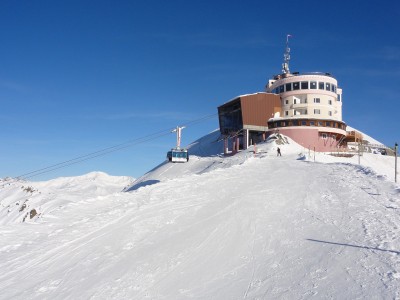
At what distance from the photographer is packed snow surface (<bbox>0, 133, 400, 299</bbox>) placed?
8.14 meters

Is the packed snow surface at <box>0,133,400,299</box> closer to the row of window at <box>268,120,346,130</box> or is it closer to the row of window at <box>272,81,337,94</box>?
the row of window at <box>268,120,346,130</box>

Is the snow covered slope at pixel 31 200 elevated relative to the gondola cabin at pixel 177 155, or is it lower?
lower

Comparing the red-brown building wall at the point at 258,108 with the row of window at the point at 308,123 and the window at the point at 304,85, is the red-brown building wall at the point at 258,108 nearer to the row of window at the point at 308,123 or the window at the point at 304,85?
the row of window at the point at 308,123

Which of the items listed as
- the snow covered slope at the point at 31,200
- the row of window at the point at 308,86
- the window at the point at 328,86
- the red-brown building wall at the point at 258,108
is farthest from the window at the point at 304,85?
the snow covered slope at the point at 31,200

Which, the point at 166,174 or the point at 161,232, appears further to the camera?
the point at 166,174

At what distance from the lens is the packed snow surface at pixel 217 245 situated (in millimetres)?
8141

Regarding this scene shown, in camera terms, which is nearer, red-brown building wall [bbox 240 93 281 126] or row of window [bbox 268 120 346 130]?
row of window [bbox 268 120 346 130]

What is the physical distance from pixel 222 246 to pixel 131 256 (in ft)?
8.97

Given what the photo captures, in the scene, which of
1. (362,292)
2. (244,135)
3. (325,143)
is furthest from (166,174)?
(362,292)

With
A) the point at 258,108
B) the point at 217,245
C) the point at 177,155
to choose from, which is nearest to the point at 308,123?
the point at 258,108

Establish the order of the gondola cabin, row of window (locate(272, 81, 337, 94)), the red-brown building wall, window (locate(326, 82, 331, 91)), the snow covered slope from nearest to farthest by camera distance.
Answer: the gondola cabin < the snow covered slope < the red-brown building wall < row of window (locate(272, 81, 337, 94)) < window (locate(326, 82, 331, 91))

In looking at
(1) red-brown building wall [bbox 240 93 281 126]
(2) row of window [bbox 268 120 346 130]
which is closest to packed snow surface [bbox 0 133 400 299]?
(2) row of window [bbox 268 120 346 130]

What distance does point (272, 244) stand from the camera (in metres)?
10.6

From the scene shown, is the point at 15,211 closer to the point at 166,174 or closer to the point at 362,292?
the point at 166,174
